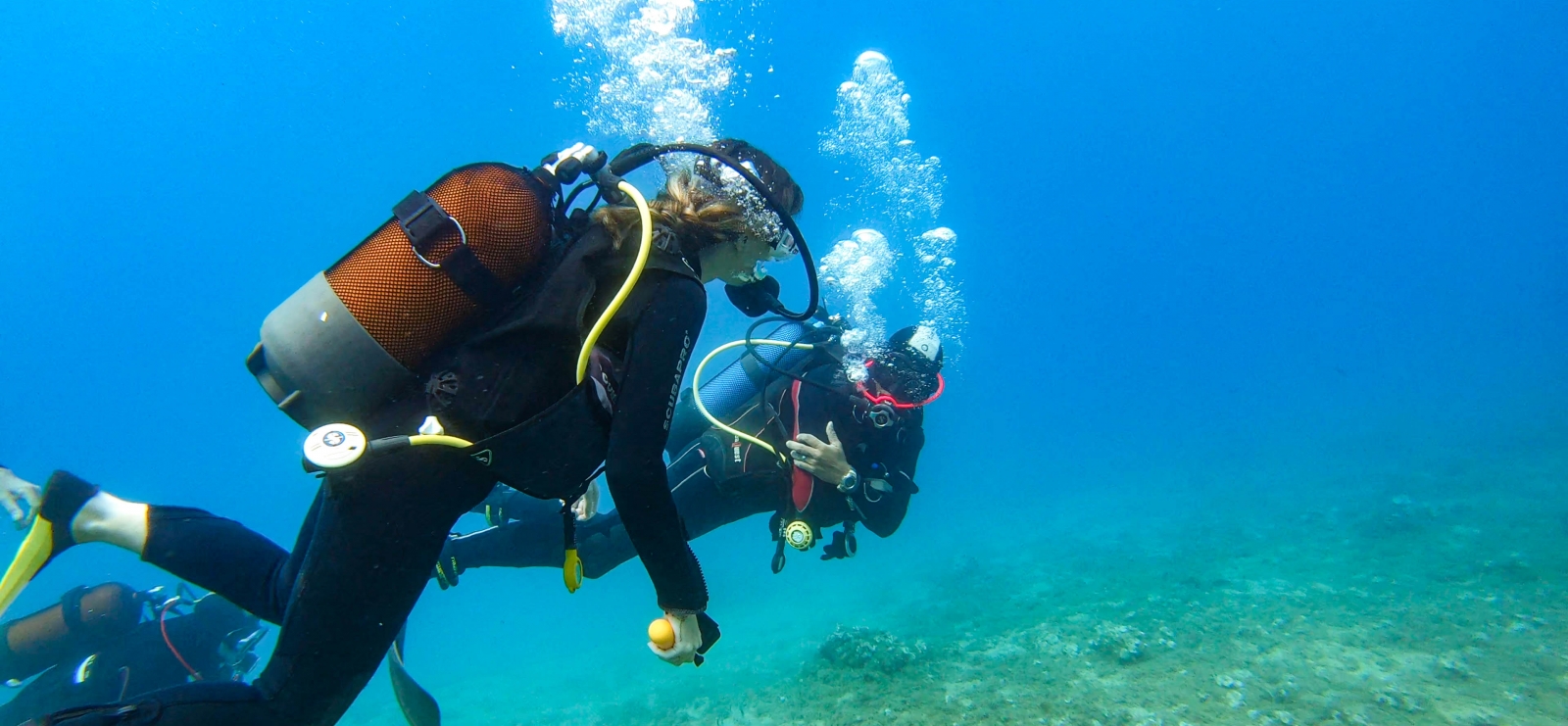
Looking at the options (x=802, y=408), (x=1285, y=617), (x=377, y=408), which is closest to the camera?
(x=377, y=408)

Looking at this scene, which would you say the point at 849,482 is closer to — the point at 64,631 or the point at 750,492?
the point at 750,492

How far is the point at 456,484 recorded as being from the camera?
2.25 meters

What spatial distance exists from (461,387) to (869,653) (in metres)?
6.92

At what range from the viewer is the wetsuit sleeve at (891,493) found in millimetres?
4641

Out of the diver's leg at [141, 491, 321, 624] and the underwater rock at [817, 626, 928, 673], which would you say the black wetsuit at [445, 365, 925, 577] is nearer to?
the diver's leg at [141, 491, 321, 624]

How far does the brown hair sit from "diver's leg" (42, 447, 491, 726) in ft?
3.64

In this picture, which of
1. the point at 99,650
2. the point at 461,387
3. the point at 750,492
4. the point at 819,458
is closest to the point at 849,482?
the point at 819,458

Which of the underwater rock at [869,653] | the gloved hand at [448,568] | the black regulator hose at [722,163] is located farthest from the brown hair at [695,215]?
the underwater rock at [869,653]

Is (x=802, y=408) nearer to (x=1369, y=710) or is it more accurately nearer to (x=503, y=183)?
(x=503, y=183)

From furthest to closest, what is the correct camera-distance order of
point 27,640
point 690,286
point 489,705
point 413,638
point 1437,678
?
point 413,638
point 489,705
point 1437,678
point 27,640
point 690,286

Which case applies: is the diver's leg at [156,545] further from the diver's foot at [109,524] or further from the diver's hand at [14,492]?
the diver's hand at [14,492]

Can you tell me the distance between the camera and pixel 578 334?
2203 mm

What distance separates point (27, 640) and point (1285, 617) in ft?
42.1

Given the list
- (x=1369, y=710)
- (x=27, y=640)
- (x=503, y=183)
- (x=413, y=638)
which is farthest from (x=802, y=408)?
(x=413, y=638)
